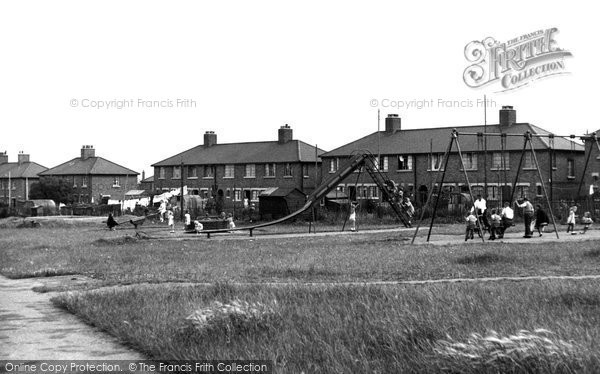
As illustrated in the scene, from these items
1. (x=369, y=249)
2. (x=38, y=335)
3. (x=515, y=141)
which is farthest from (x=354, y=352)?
(x=515, y=141)

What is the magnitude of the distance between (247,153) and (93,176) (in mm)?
24701

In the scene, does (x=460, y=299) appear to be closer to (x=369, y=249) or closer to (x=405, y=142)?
(x=369, y=249)

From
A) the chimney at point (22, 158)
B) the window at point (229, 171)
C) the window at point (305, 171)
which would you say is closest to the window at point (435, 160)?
the window at point (305, 171)

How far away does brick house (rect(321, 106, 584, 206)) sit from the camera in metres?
62.8

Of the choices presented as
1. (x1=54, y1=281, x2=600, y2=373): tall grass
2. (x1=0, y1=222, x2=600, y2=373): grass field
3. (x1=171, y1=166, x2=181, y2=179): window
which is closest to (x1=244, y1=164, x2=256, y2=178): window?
(x1=171, y1=166, x2=181, y2=179): window

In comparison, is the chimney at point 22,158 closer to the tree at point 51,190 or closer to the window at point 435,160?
the tree at point 51,190

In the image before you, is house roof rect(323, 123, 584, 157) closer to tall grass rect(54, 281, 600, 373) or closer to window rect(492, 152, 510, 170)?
window rect(492, 152, 510, 170)

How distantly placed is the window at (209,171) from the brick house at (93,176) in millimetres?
19597

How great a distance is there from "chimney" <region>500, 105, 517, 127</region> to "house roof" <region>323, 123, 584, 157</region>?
1.55 feet

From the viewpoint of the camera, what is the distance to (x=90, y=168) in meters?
99.0

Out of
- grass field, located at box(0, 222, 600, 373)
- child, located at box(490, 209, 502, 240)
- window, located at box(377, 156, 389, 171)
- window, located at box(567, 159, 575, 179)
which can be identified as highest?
window, located at box(377, 156, 389, 171)

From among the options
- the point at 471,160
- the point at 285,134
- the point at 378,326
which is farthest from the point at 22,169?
the point at 378,326

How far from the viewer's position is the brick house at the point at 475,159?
6284cm

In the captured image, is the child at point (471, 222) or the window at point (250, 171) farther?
the window at point (250, 171)
